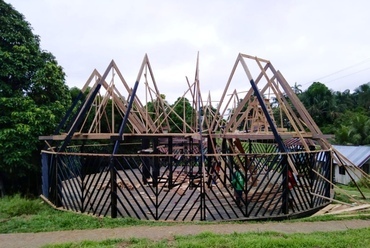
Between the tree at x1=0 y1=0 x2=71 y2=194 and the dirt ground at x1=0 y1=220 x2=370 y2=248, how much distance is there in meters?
6.62

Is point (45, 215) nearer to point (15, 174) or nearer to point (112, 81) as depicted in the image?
point (112, 81)

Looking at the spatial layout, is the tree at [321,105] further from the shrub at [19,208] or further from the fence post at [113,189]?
the shrub at [19,208]

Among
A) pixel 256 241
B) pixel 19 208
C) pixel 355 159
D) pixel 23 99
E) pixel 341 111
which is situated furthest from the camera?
pixel 341 111

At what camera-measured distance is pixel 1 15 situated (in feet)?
41.5

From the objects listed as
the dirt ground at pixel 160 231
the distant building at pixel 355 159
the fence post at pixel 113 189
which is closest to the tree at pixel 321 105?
the distant building at pixel 355 159

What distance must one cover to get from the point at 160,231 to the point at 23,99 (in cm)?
923

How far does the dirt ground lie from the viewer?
549 cm

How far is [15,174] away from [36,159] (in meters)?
0.96

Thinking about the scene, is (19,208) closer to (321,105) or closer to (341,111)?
(321,105)

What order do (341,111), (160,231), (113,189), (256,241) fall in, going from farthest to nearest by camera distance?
(341,111) < (113,189) < (160,231) < (256,241)

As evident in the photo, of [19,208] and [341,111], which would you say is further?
[341,111]

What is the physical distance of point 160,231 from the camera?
5883 millimetres

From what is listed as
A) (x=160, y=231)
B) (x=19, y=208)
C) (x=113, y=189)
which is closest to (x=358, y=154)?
(x=113, y=189)

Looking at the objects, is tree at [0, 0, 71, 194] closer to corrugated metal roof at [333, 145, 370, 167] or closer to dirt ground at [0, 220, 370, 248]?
dirt ground at [0, 220, 370, 248]
